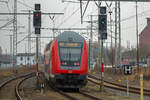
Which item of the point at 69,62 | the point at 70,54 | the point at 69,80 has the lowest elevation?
the point at 69,80

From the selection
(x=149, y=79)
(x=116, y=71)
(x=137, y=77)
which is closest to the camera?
(x=149, y=79)

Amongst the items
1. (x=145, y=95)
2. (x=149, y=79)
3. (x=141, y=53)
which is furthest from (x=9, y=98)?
(x=141, y=53)

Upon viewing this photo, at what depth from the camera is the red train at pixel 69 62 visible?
1923cm

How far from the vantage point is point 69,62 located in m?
19.6

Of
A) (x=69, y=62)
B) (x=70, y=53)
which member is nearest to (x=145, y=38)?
(x=70, y=53)

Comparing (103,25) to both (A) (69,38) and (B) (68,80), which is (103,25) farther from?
(B) (68,80)

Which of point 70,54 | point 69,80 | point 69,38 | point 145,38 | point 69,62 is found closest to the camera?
point 69,80

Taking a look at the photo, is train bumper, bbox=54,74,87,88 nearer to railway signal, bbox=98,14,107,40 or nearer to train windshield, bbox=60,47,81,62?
train windshield, bbox=60,47,81,62

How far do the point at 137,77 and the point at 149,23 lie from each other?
54.0m

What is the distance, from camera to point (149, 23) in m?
82.7

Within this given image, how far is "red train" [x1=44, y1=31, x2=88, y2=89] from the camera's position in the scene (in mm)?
19234

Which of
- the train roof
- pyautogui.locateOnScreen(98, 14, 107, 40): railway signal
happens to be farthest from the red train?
pyautogui.locateOnScreen(98, 14, 107, 40): railway signal

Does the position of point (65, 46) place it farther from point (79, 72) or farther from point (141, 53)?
point (141, 53)

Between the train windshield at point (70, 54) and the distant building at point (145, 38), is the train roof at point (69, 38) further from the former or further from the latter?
the distant building at point (145, 38)
